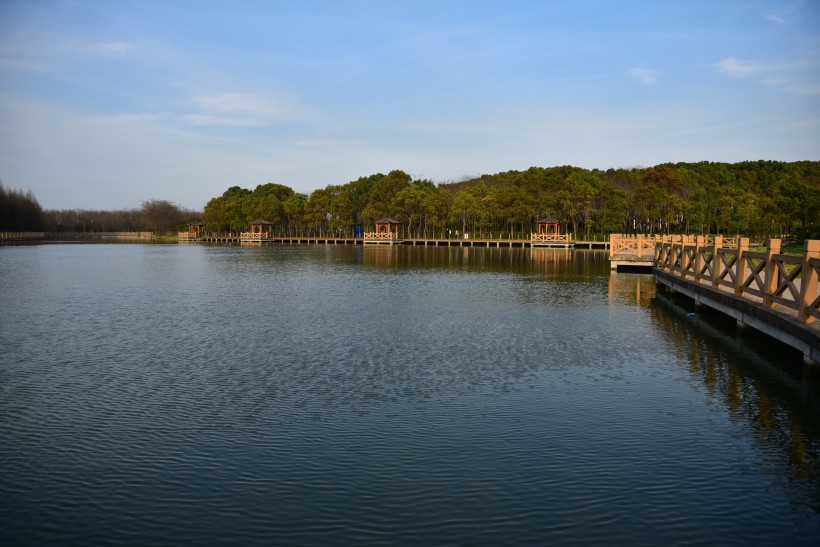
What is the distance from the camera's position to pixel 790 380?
32.7 feet

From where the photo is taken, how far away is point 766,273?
11.8 meters

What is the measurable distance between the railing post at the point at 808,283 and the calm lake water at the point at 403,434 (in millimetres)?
1018

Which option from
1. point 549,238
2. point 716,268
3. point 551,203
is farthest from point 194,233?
point 716,268

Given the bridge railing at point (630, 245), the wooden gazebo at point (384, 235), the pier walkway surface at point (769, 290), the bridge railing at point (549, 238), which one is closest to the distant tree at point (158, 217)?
the wooden gazebo at point (384, 235)

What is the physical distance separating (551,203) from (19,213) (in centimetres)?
9165

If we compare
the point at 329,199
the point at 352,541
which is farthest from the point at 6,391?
the point at 329,199

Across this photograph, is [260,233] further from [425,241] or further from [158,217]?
[158,217]

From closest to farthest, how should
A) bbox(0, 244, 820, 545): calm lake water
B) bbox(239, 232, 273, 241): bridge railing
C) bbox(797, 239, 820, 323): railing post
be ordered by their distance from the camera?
bbox(0, 244, 820, 545): calm lake water
bbox(797, 239, 820, 323): railing post
bbox(239, 232, 273, 241): bridge railing

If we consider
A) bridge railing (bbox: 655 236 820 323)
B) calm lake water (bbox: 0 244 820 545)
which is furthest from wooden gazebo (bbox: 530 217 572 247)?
calm lake water (bbox: 0 244 820 545)

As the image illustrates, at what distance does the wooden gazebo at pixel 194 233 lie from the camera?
11356 cm

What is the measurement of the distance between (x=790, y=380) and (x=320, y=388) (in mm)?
7234

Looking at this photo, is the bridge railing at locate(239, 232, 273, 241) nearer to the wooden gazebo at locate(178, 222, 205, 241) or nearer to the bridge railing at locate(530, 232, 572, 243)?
the wooden gazebo at locate(178, 222, 205, 241)

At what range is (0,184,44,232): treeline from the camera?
10569 cm

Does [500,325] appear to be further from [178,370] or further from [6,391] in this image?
[6,391]
